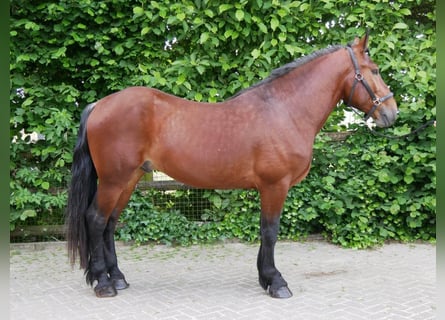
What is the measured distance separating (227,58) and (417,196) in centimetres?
336

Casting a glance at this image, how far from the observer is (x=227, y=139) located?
367cm

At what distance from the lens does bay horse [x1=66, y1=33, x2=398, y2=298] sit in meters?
3.65

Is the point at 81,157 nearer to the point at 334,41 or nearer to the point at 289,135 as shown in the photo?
the point at 289,135

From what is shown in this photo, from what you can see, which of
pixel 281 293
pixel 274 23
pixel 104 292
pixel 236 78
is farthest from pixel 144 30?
pixel 281 293

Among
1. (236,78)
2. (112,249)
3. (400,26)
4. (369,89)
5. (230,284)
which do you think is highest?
(400,26)

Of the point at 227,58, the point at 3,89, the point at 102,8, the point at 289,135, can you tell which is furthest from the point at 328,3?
the point at 3,89

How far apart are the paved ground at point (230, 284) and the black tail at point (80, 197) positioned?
0.46m

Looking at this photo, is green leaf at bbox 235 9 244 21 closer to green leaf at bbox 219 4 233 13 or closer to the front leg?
green leaf at bbox 219 4 233 13

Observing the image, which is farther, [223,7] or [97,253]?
[223,7]

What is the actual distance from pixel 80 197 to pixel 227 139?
5.05 ft

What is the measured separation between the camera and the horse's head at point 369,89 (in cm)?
367

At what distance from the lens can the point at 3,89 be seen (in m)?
1.36

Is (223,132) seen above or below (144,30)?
below

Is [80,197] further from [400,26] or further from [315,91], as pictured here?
[400,26]
